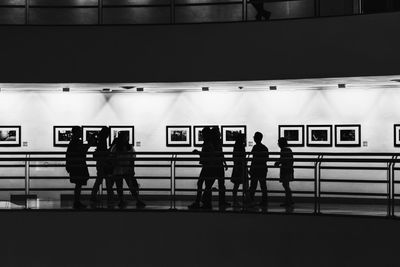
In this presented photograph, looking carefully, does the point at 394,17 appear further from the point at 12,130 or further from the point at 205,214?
the point at 12,130

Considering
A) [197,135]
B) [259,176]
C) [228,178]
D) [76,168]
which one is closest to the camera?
[228,178]

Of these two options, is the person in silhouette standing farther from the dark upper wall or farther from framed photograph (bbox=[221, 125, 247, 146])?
framed photograph (bbox=[221, 125, 247, 146])

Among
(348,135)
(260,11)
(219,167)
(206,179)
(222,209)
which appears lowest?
(222,209)

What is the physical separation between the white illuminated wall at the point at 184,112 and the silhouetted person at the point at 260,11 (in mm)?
2292

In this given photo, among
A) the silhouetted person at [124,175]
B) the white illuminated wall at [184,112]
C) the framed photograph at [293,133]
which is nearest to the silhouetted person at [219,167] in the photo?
the silhouetted person at [124,175]

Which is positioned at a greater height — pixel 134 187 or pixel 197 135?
pixel 197 135

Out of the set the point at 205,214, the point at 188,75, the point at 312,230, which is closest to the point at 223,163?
the point at 205,214

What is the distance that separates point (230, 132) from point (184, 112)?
4.78ft

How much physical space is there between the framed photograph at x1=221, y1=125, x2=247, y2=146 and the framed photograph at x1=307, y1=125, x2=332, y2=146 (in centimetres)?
185

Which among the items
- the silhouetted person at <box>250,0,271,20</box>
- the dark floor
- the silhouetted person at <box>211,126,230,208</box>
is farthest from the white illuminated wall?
the silhouetted person at <box>211,126,230,208</box>

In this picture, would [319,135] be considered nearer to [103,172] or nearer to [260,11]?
[260,11]

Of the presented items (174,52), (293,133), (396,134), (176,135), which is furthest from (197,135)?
(396,134)

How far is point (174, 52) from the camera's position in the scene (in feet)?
71.7

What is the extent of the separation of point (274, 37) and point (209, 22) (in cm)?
180
